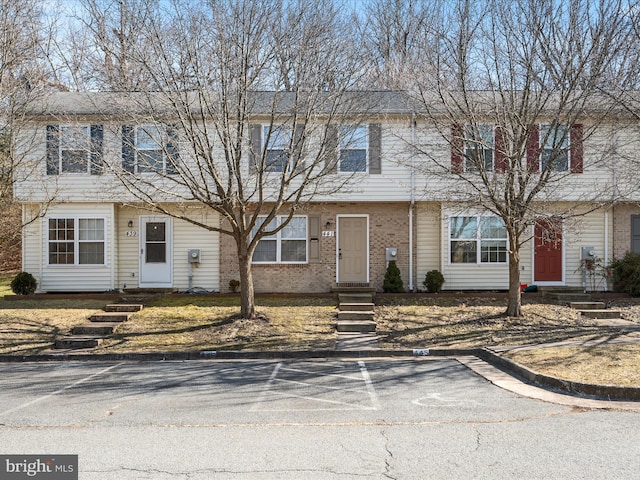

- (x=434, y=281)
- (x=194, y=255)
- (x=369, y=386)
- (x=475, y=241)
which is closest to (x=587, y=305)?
(x=475, y=241)

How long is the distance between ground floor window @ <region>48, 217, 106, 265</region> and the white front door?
1260mm

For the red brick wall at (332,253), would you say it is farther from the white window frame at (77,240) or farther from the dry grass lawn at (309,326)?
the white window frame at (77,240)

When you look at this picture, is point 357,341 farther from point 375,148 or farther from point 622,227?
point 622,227

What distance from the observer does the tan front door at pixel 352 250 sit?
19.8 meters

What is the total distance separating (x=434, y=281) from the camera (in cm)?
1898

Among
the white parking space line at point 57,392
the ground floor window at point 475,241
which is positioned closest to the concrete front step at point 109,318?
the white parking space line at point 57,392

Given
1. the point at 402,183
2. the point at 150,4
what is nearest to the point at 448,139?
the point at 402,183

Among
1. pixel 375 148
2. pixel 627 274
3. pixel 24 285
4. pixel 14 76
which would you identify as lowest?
pixel 24 285

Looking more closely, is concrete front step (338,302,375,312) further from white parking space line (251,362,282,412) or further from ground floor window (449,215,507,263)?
white parking space line (251,362,282,412)

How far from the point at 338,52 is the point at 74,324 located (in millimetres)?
9432

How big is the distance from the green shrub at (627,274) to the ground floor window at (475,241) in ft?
10.7

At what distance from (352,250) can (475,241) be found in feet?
12.8

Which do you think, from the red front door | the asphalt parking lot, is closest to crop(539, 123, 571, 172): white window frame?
the red front door

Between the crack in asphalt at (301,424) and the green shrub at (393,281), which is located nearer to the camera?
the crack in asphalt at (301,424)
